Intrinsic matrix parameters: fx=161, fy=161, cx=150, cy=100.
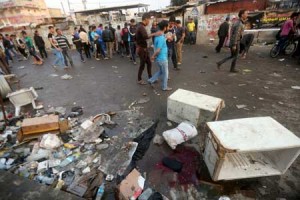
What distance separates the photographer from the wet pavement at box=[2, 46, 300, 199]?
6.82 feet

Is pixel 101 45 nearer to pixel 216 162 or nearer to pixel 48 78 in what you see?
pixel 48 78

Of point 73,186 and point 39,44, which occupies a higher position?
point 39,44

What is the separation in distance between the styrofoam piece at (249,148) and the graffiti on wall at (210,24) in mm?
10361

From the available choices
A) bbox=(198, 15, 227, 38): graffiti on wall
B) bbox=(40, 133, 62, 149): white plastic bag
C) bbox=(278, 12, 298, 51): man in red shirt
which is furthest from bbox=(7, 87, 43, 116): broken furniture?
bbox=(198, 15, 227, 38): graffiti on wall

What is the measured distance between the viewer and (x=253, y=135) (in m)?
1.80

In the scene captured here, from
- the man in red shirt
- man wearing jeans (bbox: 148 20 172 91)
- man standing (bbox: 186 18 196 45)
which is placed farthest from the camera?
man standing (bbox: 186 18 196 45)

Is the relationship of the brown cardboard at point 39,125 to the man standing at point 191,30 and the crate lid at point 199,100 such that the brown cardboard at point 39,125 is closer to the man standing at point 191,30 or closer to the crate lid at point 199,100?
the crate lid at point 199,100

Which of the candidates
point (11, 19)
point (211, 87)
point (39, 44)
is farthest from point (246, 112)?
point (11, 19)

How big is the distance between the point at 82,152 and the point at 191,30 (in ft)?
35.7

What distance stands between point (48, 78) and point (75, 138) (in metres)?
4.92

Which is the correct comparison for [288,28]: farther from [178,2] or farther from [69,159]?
[178,2]

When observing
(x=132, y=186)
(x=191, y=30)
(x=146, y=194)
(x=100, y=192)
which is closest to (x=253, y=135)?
(x=146, y=194)

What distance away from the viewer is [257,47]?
30.3 ft

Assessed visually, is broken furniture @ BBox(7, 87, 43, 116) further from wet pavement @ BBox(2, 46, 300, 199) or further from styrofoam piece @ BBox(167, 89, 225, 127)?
styrofoam piece @ BBox(167, 89, 225, 127)
